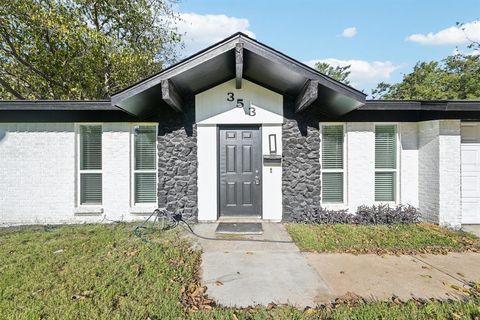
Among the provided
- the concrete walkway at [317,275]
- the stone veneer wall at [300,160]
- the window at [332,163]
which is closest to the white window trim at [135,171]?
the concrete walkway at [317,275]

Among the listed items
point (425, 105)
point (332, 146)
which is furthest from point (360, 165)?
point (425, 105)

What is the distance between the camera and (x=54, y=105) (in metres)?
5.76

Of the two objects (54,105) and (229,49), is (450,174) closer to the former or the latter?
(229,49)

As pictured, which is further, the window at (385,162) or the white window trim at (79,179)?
the window at (385,162)

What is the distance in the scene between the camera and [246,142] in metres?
6.43

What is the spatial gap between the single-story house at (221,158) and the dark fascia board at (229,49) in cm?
88

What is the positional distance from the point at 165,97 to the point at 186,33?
457 inches

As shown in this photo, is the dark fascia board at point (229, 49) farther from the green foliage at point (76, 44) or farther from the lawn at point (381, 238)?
the green foliage at point (76, 44)

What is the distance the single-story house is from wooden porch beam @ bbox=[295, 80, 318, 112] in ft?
0.95

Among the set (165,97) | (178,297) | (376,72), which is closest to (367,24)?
(165,97)

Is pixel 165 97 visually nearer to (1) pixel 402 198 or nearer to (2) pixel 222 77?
(2) pixel 222 77

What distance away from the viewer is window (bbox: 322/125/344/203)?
6.51m

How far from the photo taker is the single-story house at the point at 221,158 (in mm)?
6227

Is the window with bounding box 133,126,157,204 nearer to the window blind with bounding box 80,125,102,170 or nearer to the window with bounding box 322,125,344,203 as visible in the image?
the window blind with bounding box 80,125,102,170
